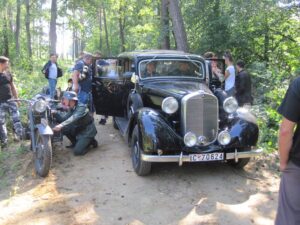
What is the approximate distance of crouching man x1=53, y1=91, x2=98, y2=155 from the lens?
702cm

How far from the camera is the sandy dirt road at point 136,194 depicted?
4824 millimetres

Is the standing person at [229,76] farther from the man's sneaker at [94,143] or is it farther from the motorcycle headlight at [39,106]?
the motorcycle headlight at [39,106]

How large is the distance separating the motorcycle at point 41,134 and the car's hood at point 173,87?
178 centimetres

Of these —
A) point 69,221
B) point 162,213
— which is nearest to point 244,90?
point 162,213

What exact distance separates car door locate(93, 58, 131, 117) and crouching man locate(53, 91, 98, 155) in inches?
45.5

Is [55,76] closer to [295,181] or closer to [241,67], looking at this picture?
[241,67]

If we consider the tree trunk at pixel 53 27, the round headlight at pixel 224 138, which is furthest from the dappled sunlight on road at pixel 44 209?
the tree trunk at pixel 53 27

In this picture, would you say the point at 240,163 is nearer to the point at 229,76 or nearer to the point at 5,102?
the point at 229,76

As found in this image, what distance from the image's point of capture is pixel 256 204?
5.23m

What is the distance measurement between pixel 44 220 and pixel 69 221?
0.32 metres

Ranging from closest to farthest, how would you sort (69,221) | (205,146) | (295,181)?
1. (295,181)
2. (69,221)
3. (205,146)

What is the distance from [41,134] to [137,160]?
156 cm

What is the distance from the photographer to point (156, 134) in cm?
564

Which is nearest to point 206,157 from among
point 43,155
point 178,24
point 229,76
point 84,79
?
point 43,155
